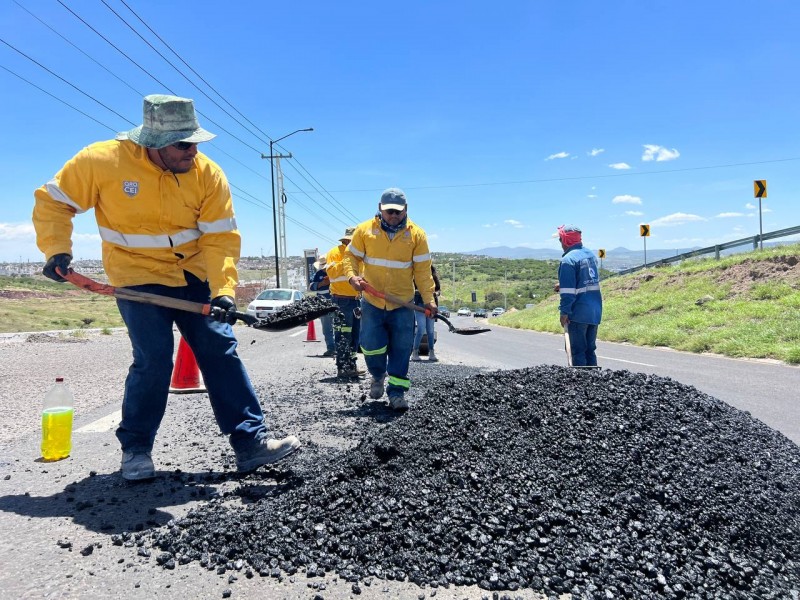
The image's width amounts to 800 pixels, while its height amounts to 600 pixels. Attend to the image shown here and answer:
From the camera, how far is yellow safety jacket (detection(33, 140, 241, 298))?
322 centimetres

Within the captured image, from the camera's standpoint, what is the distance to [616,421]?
347 centimetres

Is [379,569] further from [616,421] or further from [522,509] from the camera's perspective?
[616,421]

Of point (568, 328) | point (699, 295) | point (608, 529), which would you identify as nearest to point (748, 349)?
point (568, 328)

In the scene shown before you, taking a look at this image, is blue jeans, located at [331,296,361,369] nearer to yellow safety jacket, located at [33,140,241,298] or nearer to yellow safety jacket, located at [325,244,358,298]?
yellow safety jacket, located at [325,244,358,298]

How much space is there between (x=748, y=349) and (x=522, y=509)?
1106 centimetres

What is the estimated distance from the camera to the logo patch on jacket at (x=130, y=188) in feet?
10.7

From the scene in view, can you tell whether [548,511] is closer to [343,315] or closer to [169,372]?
[169,372]

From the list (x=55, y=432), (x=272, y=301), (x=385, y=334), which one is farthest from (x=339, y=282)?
(x=272, y=301)

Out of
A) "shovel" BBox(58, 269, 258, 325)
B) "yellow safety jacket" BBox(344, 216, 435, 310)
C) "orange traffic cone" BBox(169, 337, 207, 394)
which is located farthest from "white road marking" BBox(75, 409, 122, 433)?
"yellow safety jacket" BBox(344, 216, 435, 310)

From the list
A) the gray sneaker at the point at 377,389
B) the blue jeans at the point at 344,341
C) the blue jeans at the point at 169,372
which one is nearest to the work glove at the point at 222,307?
the blue jeans at the point at 169,372

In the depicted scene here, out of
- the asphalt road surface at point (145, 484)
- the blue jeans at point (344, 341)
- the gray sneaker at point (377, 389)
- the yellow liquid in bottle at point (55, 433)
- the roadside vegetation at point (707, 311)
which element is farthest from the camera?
the roadside vegetation at point (707, 311)

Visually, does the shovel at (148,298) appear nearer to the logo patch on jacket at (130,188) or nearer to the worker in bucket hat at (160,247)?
the worker in bucket hat at (160,247)

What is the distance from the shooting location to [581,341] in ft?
22.2

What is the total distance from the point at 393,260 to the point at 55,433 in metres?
3.17
